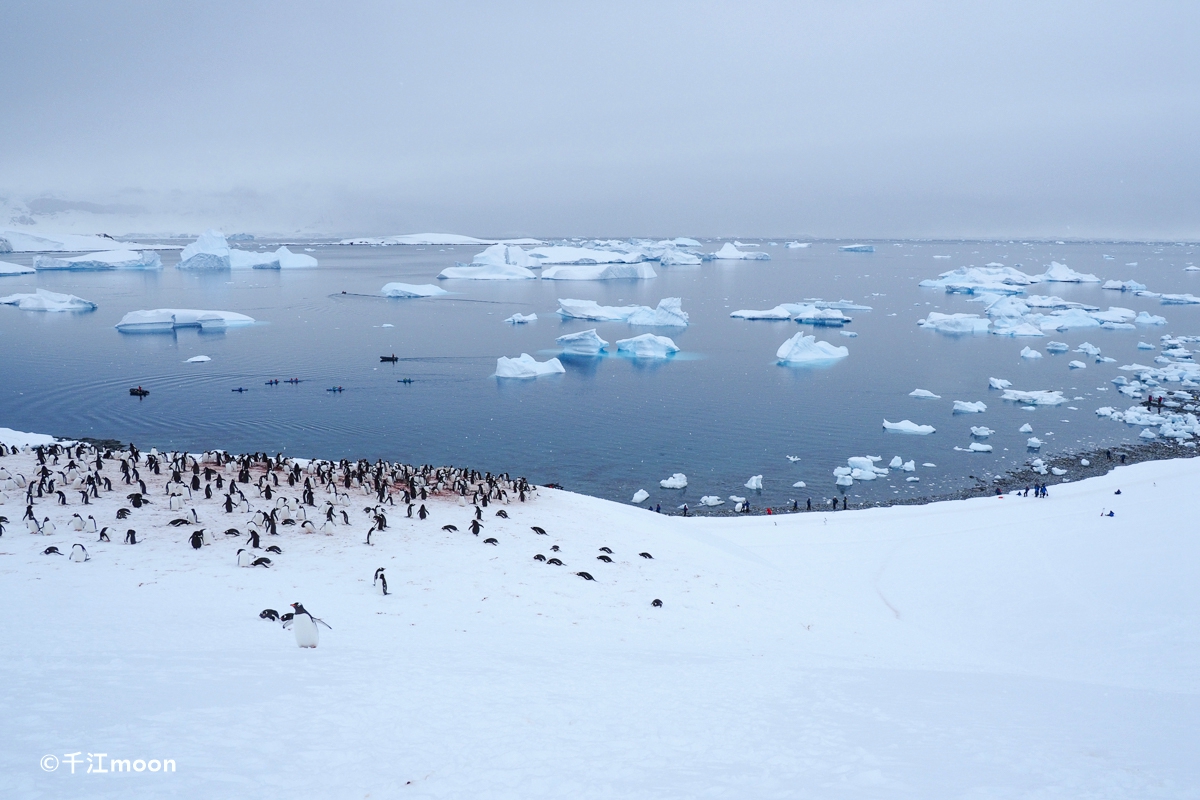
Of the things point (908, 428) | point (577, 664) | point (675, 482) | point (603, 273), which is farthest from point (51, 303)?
point (577, 664)

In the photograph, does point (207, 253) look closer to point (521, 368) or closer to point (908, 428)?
point (521, 368)

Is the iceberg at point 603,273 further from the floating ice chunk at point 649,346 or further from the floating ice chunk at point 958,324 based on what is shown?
the floating ice chunk at point 649,346

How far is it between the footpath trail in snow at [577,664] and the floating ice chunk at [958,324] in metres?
41.4

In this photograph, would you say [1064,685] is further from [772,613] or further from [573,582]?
[573,582]

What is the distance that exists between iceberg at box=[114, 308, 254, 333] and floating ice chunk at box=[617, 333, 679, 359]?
26946 mm

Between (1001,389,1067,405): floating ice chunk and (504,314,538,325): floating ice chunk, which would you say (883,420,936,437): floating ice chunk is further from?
(504,314,538,325): floating ice chunk

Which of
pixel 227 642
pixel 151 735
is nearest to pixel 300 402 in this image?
pixel 227 642

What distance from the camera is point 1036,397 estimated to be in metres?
32.9

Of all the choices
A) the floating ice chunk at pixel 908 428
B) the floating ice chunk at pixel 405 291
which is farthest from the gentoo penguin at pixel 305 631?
the floating ice chunk at pixel 405 291

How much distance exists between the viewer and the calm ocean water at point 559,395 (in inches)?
992

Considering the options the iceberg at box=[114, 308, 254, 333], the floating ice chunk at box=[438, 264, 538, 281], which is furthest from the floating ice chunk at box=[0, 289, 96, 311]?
the floating ice chunk at box=[438, 264, 538, 281]

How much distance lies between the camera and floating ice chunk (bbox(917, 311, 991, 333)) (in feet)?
175

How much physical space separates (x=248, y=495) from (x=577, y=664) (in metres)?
8.74

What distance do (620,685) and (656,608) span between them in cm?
326
